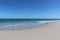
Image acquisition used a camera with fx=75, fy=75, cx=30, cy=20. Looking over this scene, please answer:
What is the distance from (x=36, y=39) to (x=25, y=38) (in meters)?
0.34

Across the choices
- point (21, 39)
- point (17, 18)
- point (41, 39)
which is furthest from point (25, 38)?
point (17, 18)

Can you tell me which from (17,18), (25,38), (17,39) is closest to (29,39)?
(25,38)

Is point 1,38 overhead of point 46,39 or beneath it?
overhead

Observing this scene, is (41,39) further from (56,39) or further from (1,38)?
(1,38)

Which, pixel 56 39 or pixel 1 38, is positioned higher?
pixel 1 38

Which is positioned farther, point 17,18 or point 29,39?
point 17,18

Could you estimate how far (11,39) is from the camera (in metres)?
2.21

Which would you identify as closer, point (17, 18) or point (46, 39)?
point (46, 39)

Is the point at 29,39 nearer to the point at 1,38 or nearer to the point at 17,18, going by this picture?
the point at 1,38

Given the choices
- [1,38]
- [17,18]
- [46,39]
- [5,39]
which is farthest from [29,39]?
[17,18]

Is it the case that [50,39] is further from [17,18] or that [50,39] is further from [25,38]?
[17,18]

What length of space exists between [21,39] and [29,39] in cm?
24

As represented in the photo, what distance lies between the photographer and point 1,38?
2.28 meters

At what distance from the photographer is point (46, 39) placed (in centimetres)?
222
